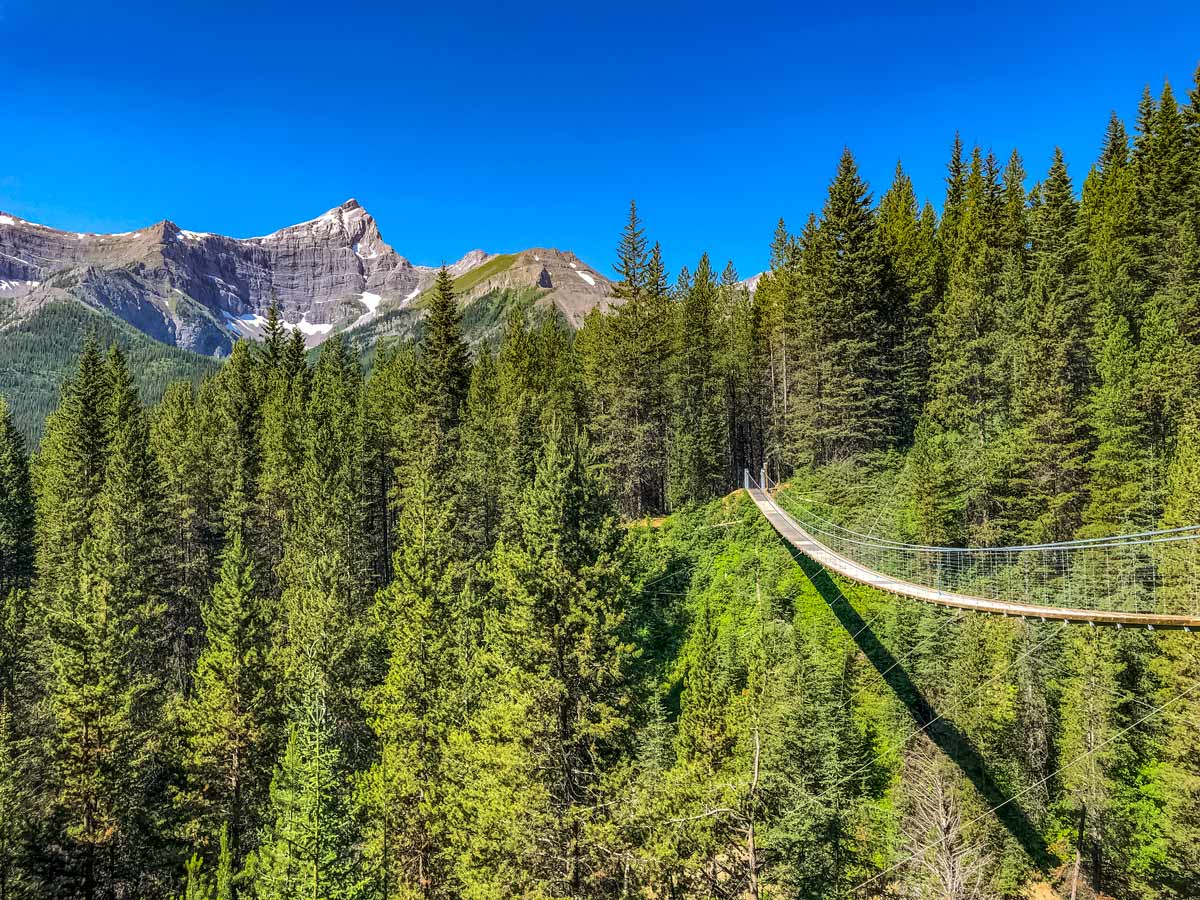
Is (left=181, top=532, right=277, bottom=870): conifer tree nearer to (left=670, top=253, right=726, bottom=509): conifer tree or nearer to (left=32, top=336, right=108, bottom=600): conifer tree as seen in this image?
(left=32, top=336, right=108, bottom=600): conifer tree

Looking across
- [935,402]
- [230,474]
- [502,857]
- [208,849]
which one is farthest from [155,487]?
[935,402]

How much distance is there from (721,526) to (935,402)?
13.8m

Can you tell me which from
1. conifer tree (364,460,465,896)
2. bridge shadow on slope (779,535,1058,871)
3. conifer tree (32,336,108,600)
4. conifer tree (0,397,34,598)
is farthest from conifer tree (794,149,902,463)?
conifer tree (0,397,34,598)

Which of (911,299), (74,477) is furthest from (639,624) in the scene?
(74,477)

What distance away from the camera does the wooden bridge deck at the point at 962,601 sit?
473 inches

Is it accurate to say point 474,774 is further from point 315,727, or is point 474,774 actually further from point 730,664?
point 730,664

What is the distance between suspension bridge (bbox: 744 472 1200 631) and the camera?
50.3 ft

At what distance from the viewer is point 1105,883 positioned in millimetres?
24859

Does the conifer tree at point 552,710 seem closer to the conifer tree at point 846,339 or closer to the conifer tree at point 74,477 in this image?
the conifer tree at point 846,339

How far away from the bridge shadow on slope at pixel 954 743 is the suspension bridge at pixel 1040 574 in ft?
13.3

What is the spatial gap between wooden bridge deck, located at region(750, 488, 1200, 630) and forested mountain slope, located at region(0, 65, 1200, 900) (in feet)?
12.8

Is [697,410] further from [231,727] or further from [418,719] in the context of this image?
[231,727]

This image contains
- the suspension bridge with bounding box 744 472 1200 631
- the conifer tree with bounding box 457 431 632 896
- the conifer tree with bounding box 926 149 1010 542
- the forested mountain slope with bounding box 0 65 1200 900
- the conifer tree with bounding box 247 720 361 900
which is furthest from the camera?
the conifer tree with bounding box 926 149 1010 542

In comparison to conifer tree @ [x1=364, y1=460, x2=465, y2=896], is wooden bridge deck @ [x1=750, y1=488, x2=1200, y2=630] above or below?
above
